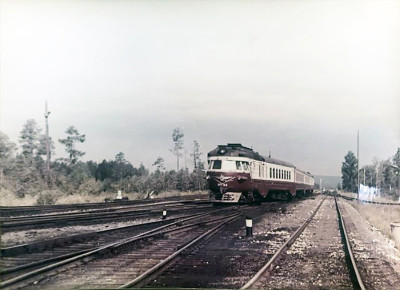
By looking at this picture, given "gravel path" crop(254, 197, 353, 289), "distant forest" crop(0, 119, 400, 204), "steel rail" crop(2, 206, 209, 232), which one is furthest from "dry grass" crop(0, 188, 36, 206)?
"gravel path" crop(254, 197, 353, 289)

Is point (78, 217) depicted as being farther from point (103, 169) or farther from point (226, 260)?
point (226, 260)

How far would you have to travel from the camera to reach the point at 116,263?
5.58 metres

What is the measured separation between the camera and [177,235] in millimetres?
8000

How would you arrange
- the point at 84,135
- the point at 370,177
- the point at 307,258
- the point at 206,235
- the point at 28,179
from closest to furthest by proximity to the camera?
the point at 84,135, the point at 307,258, the point at 370,177, the point at 206,235, the point at 28,179

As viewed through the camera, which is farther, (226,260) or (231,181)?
(231,181)

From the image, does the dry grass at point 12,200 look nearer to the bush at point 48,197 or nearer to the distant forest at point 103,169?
the distant forest at point 103,169

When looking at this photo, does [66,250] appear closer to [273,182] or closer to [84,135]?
[84,135]

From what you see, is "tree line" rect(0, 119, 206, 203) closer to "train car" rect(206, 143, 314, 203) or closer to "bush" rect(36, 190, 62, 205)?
"train car" rect(206, 143, 314, 203)

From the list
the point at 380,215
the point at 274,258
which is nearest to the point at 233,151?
the point at 274,258

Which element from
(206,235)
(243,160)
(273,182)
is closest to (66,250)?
(206,235)

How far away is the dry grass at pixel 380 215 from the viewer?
304 inches

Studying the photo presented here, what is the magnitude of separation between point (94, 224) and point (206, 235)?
308cm

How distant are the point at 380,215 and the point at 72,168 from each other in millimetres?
7228

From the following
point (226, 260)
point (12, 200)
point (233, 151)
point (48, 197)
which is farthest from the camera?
point (48, 197)
